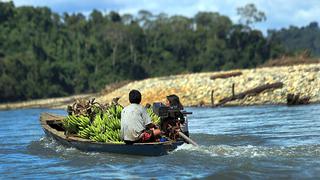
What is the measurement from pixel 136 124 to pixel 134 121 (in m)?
0.08

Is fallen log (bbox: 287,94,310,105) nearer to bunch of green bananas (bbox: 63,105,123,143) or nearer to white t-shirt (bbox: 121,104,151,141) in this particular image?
bunch of green bananas (bbox: 63,105,123,143)

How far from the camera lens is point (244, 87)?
3894 cm

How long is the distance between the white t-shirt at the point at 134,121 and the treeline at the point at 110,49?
8094 centimetres

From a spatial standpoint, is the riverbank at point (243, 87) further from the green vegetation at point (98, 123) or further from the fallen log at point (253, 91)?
the green vegetation at point (98, 123)

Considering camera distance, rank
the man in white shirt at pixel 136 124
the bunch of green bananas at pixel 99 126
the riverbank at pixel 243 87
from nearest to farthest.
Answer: the man in white shirt at pixel 136 124, the bunch of green bananas at pixel 99 126, the riverbank at pixel 243 87

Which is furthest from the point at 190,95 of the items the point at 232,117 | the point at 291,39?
the point at 291,39

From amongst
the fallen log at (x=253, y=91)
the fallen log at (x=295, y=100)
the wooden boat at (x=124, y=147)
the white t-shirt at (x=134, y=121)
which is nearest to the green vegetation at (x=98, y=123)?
the wooden boat at (x=124, y=147)

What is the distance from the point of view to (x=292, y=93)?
3453 centimetres

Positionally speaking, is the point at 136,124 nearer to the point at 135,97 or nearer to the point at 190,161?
the point at 135,97

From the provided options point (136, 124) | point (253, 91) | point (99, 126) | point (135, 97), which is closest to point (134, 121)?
point (136, 124)

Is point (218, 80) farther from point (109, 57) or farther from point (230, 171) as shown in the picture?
point (109, 57)

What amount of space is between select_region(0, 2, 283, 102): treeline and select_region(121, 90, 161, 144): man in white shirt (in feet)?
266

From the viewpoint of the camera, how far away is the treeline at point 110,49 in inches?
3861

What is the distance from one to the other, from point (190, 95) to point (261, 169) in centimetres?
3066
